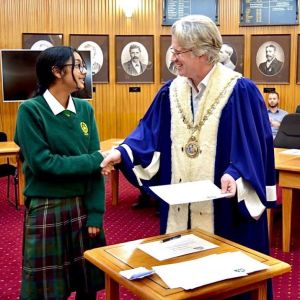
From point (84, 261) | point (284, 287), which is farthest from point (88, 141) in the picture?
point (284, 287)

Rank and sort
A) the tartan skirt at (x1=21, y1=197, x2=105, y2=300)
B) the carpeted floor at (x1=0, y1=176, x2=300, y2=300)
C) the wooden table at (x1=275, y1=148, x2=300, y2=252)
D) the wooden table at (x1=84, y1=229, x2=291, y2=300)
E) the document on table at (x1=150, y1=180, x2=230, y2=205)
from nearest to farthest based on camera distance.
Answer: the wooden table at (x1=84, y1=229, x2=291, y2=300)
the document on table at (x1=150, y1=180, x2=230, y2=205)
the tartan skirt at (x1=21, y1=197, x2=105, y2=300)
the carpeted floor at (x1=0, y1=176, x2=300, y2=300)
the wooden table at (x1=275, y1=148, x2=300, y2=252)

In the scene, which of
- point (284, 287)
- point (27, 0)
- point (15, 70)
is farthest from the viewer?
point (27, 0)

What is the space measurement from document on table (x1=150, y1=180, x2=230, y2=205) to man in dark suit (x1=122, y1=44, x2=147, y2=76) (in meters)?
6.39

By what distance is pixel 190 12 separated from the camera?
7.92 meters

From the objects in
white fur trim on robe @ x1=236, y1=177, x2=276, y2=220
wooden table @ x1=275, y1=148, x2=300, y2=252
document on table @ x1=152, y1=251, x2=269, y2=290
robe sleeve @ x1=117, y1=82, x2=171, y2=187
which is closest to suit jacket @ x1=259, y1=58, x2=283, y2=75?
wooden table @ x1=275, y1=148, x2=300, y2=252

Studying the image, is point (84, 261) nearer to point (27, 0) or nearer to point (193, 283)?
point (193, 283)

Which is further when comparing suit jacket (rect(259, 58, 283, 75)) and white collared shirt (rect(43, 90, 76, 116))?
suit jacket (rect(259, 58, 283, 75))

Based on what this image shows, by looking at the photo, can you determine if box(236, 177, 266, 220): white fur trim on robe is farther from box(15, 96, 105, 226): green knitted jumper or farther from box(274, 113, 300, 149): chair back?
box(274, 113, 300, 149): chair back

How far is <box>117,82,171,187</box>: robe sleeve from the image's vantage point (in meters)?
2.14

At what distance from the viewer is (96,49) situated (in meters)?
7.96

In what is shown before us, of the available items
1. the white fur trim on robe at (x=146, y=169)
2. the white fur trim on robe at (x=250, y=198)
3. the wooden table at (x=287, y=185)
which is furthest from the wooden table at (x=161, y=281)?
the wooden table at (x=287, y=185)

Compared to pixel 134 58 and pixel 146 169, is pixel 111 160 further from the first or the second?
pixel 134 58

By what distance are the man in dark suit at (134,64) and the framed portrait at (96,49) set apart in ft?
1.16

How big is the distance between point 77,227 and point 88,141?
0.42m
